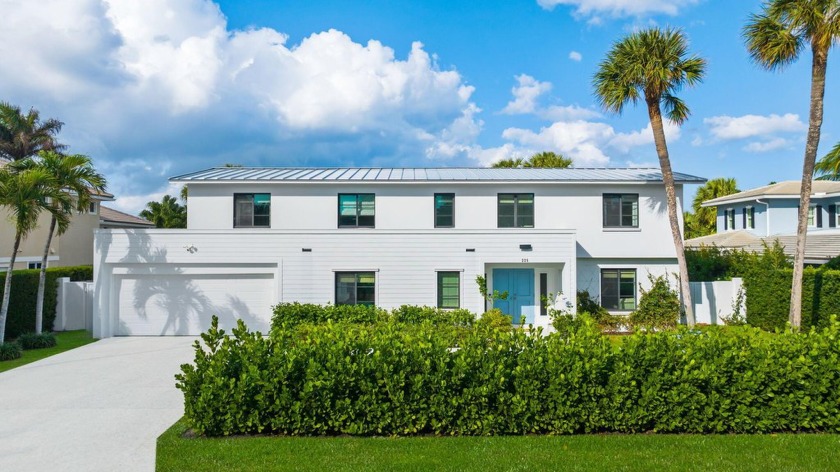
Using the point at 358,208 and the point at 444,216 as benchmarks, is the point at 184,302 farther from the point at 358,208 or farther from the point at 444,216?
the point at 444,216

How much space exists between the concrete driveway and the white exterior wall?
2788mm

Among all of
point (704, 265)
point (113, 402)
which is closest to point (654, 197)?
point (704, 265)

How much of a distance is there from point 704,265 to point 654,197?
15.1ft

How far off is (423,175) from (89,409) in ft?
43.8

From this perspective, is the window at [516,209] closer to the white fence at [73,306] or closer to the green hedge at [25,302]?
the white fence at [73,306]

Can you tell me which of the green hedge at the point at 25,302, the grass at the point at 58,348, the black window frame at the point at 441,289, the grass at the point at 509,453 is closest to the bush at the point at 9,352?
the grass at the point at 58,348

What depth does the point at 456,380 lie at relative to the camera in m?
7.07

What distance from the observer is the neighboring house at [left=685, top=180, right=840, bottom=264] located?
26.5 metres

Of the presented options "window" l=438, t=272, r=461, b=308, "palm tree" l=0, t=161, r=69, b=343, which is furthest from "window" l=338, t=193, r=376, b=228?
"palm tree" l=0, t=161, r=69, b=343

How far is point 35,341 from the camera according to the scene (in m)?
14.9

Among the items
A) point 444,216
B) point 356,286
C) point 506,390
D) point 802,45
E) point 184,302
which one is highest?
point 802,45

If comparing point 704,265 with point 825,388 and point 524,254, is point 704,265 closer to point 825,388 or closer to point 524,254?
point 524,254

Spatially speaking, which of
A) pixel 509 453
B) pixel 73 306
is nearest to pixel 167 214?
pixel 73 306

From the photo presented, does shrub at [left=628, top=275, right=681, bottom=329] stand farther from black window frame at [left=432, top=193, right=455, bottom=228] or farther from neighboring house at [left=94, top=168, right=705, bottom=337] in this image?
black window frame at [left=432, top=193, right=455, bottom=228]
